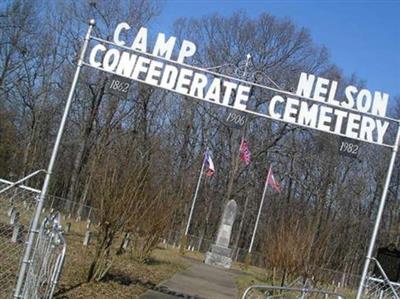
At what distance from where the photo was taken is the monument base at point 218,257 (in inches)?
1147

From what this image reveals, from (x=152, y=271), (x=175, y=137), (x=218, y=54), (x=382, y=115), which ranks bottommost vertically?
(x=152, y=271)

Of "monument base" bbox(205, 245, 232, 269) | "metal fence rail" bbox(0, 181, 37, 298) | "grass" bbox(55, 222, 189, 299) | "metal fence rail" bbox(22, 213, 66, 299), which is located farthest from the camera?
"monument base" bbox(205, 245, 232, 269)

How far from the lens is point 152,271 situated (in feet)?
57.8

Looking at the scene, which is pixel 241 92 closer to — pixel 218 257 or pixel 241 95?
pixel 241 95

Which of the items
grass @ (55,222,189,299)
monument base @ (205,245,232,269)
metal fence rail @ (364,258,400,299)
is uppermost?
metal fence rail @ (364,258,400,299)

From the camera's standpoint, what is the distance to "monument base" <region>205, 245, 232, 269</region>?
1147 inches

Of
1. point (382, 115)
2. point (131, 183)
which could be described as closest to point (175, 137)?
point (131, 183)

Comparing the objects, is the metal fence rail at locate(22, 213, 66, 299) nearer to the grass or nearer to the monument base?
the grass

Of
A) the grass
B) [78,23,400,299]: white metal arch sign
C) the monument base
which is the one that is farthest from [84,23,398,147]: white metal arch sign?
the monument base

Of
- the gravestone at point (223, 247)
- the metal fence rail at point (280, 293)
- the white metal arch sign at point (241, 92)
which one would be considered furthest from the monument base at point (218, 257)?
the white metal arch sign at point (241, 92)

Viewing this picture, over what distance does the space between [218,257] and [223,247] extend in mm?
715

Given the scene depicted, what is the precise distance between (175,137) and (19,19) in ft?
49.2

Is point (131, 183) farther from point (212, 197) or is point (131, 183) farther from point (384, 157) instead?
point (212, 197)

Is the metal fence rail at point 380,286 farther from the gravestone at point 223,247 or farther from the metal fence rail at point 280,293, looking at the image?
the gravestone at point 223,247
